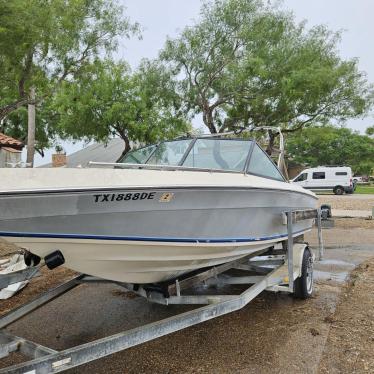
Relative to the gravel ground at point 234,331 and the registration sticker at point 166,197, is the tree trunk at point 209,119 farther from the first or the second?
the registration sticker at point 166,197

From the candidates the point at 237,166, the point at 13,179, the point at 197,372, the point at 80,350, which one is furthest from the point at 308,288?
the point at 13,179

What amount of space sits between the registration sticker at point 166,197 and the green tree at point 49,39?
4.75 meters

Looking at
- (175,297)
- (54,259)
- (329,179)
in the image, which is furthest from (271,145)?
(329,179)

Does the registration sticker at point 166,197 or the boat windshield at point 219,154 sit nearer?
the registration sticker at point 166,197

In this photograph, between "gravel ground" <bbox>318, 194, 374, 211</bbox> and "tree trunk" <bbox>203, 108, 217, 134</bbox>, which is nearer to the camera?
"tree trunk" <bbox>203, 108, 217, 134</bbox>

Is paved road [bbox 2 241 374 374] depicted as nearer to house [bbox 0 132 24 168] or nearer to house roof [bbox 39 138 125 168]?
house [bbox 0 132 24 168]

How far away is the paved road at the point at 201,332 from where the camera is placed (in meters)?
3.35

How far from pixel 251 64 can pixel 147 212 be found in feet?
35.3

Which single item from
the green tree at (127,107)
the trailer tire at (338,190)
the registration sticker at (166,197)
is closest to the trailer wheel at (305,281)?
the registration sticker at (166,197)

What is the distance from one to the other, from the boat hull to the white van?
1013 inches

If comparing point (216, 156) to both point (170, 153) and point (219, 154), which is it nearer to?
point (219, 154)

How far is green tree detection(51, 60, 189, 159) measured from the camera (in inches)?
578

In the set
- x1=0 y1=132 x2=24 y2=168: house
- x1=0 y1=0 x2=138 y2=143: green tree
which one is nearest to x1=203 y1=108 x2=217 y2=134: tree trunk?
x1=0 y1=0 x2=138 y2=143: green tree

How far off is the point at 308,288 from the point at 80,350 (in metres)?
3.12
